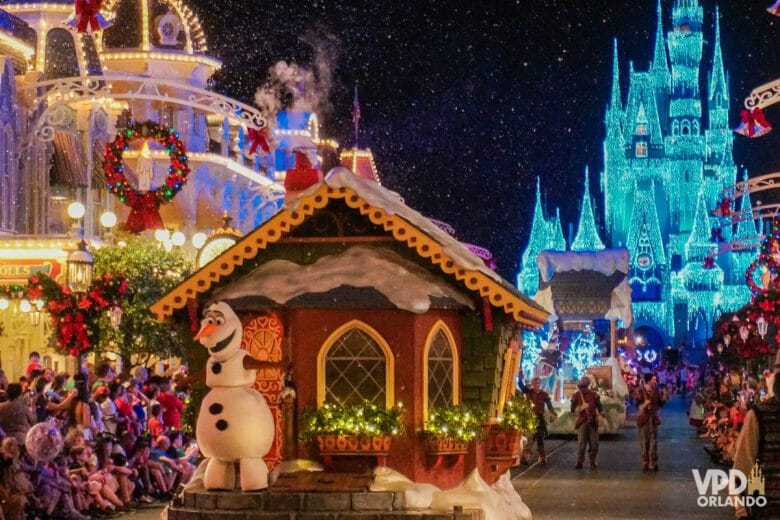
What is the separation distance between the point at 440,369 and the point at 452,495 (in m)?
1.43

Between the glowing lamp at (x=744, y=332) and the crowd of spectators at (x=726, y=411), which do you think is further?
the glowing lamp at (x=744, y=332)

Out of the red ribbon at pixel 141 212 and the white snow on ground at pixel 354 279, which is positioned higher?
the red ribbon at pixel 141 212

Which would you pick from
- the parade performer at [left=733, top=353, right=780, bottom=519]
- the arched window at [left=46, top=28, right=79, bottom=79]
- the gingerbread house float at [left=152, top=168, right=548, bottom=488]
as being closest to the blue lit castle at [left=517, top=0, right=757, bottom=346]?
the arched window at [left=46, top=28, right=79, bottom=79]

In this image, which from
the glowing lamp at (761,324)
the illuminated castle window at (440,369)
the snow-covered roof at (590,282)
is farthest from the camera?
the snow-covered roof at (590,282)

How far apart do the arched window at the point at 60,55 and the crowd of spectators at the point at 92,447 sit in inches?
791

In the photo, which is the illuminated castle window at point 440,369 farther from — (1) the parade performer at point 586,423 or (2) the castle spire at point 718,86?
(2) the castle spire at point 718,86

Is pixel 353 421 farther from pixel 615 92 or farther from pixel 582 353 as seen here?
pixel 615 92

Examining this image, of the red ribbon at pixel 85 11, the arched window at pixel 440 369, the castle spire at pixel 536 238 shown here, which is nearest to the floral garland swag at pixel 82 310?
the red ribbon at pixel 85 11

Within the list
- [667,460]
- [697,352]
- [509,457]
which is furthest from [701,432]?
[697,352]

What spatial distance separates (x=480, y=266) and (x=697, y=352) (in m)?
114

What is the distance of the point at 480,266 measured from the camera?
16578 millimetres

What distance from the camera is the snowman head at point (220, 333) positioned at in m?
14.9

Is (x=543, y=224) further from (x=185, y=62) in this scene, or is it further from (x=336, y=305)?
(x=336, y=305)

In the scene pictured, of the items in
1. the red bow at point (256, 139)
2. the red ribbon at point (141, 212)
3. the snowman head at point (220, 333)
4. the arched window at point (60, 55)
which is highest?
the arched window at point (60, 55)
